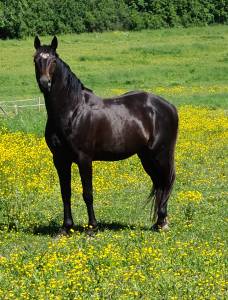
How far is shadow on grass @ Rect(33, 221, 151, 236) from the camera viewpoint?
10914mm

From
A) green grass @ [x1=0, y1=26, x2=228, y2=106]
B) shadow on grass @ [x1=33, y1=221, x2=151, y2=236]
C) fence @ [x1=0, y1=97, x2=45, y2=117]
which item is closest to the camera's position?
shadow on grass @ [x1=33, y1=221, x2=151, y2=236]

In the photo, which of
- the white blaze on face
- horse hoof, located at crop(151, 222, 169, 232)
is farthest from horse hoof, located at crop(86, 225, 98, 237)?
the white blaze on face

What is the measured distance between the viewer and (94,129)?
10.6 metres

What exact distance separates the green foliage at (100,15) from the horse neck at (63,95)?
61.5 meters

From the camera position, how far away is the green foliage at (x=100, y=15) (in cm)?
7262

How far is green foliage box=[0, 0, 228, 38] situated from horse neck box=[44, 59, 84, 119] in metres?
61.5

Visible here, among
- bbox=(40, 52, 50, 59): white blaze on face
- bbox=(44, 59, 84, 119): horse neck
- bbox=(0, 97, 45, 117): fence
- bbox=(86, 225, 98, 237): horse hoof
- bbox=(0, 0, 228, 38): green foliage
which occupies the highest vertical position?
bbox=(40, 52, 50, 59): white blaze on face

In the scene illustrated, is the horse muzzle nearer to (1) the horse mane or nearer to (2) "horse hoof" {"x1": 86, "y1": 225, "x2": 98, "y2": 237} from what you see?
(1) the horse mane

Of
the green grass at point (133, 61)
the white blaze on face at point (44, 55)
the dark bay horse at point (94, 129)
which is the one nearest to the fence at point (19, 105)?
the green grass at point (133, 61)

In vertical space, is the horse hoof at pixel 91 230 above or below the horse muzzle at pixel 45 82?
below

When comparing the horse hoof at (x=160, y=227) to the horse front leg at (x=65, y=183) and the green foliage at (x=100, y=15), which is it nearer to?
the horse front leg at (x=65, y=183)

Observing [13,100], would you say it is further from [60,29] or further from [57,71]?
[60,29]

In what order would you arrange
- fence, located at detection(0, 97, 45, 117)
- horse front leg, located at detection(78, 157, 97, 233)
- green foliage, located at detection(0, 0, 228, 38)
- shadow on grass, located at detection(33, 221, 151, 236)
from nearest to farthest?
horse front leg, located at detection(78, 157, 97, 233), shadow on grass, located at detection(33, 221, 151, 236), fence, located at detection(0, 97, 45, 117), green foliage, located at detection(0, 0, 228, 38)

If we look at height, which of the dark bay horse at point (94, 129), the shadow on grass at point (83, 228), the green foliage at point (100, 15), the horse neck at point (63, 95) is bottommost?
the green foliage at point (100, 15)
